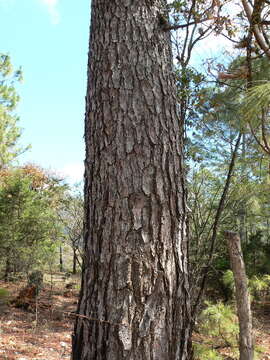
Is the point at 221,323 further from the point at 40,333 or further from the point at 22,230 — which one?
the point at 22,230

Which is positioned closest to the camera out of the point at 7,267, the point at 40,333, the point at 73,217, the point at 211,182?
the point at 40,333

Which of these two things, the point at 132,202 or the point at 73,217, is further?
the point at 73,217

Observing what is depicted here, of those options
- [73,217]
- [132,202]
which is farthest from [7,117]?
[132,202]

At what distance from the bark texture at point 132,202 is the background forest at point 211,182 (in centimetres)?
35

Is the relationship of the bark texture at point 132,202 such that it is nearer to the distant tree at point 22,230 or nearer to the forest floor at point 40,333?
the forest floor at point 40,333

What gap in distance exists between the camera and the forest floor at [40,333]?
338cm

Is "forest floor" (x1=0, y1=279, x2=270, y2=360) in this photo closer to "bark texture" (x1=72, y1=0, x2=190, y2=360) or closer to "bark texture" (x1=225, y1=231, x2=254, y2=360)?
"bark texture" (x1=72, y1=0, x2=190, y2=360)

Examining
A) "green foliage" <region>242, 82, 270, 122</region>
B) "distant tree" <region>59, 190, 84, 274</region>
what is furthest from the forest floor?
"green foliage" <region>242, 82, 270, 122</region>

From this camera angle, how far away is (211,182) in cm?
547

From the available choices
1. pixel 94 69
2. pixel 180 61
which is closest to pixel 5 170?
pixel 180 61

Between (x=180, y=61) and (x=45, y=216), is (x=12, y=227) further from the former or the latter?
(x=180, y=61)

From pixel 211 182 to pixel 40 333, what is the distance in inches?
138

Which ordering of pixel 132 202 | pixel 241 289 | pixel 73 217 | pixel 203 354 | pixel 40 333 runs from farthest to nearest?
pixel 73 217, pixel 40 333, pixel 203 354, pixel 241 289, pixel 132 202

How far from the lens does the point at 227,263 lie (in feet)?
25.0
